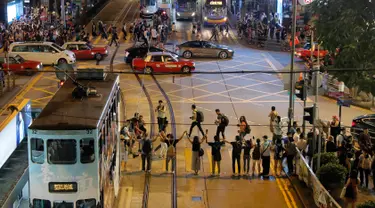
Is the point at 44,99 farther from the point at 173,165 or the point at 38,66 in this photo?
the point at 173,165

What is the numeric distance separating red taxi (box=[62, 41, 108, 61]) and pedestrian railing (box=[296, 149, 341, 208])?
70.8 feet

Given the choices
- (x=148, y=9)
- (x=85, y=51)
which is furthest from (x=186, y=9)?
(x=85, y=51)

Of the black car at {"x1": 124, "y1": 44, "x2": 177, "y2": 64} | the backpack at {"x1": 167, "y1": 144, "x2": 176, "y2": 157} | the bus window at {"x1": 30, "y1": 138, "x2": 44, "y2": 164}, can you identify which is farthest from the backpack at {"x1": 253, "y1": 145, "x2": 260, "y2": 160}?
the black car at {"x1": 124, "y1": 44, "x2": 177, "y2": 64}

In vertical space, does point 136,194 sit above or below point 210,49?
below

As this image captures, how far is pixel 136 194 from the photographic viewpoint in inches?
717

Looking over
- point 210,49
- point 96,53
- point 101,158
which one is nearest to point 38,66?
point 96,53

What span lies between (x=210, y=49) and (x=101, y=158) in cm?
2617

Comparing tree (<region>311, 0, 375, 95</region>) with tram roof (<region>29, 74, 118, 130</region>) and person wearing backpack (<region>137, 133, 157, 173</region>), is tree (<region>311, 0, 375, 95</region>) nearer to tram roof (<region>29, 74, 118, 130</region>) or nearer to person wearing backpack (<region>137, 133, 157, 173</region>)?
person wearing backpack (<region>137, 133, 157, 173</region>)

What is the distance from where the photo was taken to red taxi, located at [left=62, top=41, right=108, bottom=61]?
38.7m

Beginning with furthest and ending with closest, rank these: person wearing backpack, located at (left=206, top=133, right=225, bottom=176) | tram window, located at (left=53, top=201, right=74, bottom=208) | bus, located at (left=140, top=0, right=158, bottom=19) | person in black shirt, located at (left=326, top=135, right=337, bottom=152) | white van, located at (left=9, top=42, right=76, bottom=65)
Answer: bus, located at (left=140, top=0, right=158, bottom=19) → white van, located at (left=9, top=42, right=76, bottom=65) → person in black shirt, located at (left=326, top=135, right=337, bottom=152) → person wearing backpack, located at (left=206, top=133, right=225, bottom=176) → tram window, located at (left=53, top=201, right=74, bottom=208)

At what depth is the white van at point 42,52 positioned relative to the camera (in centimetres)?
3647

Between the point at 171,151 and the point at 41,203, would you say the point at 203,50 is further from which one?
the point at 41,203

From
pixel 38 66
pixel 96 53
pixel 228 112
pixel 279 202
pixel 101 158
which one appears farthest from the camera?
pixel 96 53

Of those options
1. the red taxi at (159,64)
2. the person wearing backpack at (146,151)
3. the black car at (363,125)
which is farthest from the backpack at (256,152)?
the red taxi at (159,64)
